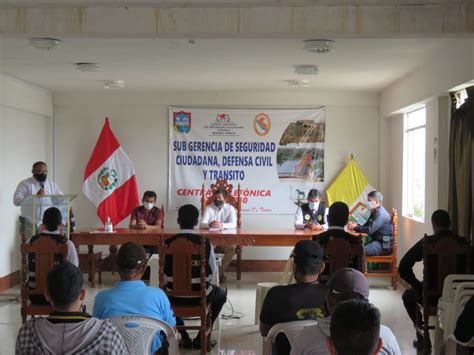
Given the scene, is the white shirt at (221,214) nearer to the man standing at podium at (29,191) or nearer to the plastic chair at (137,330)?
the man standing at podium at (29,191)

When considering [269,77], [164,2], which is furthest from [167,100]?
[164,2]

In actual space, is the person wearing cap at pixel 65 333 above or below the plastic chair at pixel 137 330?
above

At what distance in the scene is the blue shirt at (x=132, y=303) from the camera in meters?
3.28

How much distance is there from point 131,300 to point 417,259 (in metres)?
2.64

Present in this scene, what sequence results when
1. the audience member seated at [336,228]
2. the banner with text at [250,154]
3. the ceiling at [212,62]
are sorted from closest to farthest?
the audience member seated at [336,228] → the ceiling at [212,62] → the banner with text at [250,154]

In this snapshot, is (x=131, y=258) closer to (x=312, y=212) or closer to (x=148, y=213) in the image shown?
(x=148, y=213)

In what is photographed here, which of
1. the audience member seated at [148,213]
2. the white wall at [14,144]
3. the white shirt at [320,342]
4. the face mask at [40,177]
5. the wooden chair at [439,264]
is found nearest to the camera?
the white shirt at [320,342]

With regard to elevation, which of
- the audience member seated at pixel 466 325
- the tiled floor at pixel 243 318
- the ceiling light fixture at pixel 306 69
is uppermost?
the ceiling light fixture at pixel 306 69

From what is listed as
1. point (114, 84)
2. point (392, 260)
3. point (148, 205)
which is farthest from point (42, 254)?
point (392, 260)

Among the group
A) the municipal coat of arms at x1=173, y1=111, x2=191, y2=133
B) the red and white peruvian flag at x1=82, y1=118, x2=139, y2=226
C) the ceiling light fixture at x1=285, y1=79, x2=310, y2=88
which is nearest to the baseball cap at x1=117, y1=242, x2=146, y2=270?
the ceiling light fixture at x1=285, y1=79, x2=310, y2=88

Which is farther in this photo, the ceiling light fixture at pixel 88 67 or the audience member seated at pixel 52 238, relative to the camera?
the ceiling light fixture at pixel 88 67

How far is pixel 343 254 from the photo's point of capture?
5082mm

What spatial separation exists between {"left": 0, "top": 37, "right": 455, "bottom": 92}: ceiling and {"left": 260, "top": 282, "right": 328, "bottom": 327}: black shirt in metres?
3.13

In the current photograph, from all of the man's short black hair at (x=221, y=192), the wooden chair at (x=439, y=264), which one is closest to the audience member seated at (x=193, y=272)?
the wooden chair at (x=439, y=264)
